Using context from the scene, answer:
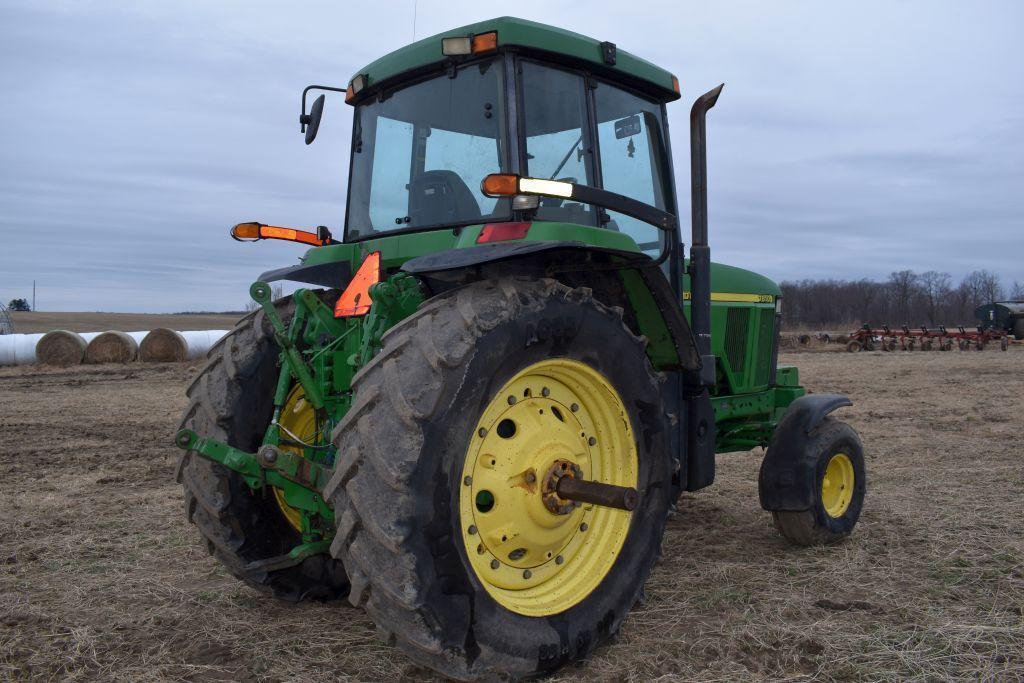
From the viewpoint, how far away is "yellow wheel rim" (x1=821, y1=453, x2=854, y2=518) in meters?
5.02

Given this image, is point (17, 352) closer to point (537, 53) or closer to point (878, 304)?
point (537, 53)

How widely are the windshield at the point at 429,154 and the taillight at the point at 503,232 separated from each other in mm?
262

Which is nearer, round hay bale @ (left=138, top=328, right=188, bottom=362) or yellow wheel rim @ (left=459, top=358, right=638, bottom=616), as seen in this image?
yellow wheel rim @ (left=459, top=358, right=638, bottom=616)

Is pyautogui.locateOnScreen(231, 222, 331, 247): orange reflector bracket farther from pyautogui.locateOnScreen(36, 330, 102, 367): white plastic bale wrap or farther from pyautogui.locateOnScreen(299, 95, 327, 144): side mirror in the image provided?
pyautogui.locateOnScreen(36, 330, 102, 367): white plastic bale wrap

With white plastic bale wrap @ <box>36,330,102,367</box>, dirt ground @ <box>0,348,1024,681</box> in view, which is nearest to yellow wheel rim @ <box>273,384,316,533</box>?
dirt ground @ <box>0,348,1024,681</box>

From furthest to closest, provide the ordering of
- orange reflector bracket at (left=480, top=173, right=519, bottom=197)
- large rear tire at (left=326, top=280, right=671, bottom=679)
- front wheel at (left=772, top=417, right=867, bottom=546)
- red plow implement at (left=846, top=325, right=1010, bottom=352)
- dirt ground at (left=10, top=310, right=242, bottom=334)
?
dirt ground at (left=10, top=310, right=242, bottom=334), red plow implement at (left=846, top=325, right=1010, bottom=352), front wheel at (left=772, top=417, right=867, bottom=546), orange reflector bracket at (left=480, top=173, right=519, bottom=197), large rear tire at (left=326, top=280, right=671, bottom=679)

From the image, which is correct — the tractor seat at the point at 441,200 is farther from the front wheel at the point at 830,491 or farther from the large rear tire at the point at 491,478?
the front wheel at the point at 830,491

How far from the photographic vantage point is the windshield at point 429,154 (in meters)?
3.58

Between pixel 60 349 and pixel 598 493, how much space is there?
20613 mm

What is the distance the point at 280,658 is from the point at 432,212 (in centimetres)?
199

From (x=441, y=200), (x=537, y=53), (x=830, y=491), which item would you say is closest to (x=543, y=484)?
(x=441, y=200)

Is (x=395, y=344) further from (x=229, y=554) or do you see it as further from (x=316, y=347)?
(x=229, y=554)

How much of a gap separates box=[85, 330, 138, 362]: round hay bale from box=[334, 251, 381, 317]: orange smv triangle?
19646 millimetres

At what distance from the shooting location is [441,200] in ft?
12.3
